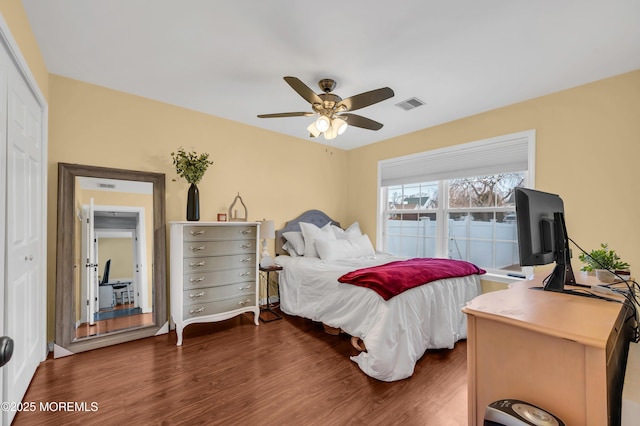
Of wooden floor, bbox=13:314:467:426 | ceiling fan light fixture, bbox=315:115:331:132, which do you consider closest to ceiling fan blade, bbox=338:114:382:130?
ceiling fan light fixture, bbox=315:115:331:132

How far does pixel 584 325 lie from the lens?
108cm

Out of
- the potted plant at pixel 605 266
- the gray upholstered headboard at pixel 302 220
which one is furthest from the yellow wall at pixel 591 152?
the gray upholstered headboard at pixel 302 220

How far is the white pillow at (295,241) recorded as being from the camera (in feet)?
12.5

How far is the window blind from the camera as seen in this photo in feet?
10.1

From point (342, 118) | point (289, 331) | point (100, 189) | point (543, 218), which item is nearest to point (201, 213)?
point (100, 189)

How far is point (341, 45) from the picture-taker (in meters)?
2.07

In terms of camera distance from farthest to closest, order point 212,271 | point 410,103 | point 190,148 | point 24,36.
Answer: point 190,148 < point 410,103 < point 212,271 < point 24,36

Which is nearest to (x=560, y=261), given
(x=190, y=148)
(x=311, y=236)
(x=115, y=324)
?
(x=311, y=236)

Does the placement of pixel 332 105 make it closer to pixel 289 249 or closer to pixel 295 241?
pixel 295 241

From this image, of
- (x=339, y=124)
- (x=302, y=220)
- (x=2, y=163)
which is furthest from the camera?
(x=302, y=220)

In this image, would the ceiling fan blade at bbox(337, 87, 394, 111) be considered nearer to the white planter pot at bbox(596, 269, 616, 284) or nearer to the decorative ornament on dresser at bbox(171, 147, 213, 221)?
the decorative ornament on dresser at bbox(171, 147, 213, 221)

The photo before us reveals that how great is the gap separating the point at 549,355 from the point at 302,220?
341cm

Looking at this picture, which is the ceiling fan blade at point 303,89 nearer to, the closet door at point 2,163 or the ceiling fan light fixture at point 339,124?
the ceiling fan light fixture at point 339,124

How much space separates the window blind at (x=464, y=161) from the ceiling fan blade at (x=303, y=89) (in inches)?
83.8
